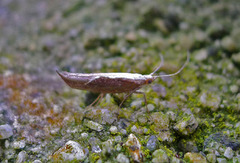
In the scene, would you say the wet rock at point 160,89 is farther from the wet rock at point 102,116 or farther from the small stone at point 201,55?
the small stone at point 201,55

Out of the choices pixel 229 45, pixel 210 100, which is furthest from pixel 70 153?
pixel 229 45

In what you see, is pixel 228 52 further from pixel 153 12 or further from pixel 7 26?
pixel 7 26

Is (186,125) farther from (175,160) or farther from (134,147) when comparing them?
(134,147)

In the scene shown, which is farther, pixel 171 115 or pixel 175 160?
pixel 171 115

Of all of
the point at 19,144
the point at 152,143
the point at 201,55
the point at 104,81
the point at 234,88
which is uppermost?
the point at 201,55

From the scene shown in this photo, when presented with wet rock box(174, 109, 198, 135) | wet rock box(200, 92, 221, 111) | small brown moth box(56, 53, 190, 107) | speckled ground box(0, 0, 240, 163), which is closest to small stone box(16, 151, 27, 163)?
speckled ground box(0, 0, 240, 163)

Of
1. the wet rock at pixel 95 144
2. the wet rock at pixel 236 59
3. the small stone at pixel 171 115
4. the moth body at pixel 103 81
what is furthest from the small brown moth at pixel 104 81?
the wet rock at pixel 236 59

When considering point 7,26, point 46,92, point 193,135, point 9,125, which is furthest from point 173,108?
point 7,26

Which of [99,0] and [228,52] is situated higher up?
[99,0]
